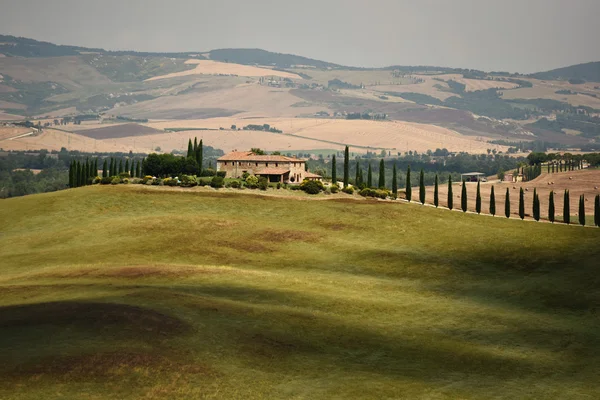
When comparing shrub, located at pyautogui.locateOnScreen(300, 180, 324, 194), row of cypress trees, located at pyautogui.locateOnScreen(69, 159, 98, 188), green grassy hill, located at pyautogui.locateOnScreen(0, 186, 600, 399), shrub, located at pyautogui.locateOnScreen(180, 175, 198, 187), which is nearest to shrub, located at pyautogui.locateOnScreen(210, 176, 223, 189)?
shrub, located at pyautogui.locateOnScreen(180, 175, 198, 187)

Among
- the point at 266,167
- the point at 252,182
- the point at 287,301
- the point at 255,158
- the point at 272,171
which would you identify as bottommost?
the point at 287,301

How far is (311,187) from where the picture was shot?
145125 millimetres

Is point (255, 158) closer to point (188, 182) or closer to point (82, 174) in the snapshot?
point (188, 182)

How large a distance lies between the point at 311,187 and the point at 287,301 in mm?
74213

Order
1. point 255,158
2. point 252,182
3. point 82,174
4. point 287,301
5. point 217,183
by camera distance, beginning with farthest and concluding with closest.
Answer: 1. point 255,158
2. point 82,174
3. point 252,182
4. point 217,183
5. point 287,301

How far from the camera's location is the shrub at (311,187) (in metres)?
145

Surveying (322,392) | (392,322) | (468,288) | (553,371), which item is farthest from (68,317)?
(468,288)

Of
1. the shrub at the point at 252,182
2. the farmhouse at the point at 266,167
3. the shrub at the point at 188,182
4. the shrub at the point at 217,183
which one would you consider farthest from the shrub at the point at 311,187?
the shrub at the point at 188,182

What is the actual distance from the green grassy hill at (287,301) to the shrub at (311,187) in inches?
466

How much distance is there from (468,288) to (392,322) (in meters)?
20.1

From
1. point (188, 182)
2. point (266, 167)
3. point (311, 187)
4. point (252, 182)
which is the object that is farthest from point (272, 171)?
point (188, 182)

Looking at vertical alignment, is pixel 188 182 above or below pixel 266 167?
below

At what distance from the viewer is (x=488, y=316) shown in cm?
7031

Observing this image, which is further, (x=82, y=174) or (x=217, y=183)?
(x=82, y=174)
